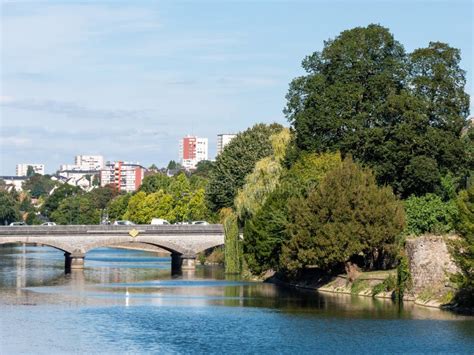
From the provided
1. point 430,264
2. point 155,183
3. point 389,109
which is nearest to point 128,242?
point 389,109

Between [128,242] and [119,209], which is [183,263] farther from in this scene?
[119,209]

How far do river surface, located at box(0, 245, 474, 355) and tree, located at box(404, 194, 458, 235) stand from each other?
9.13m

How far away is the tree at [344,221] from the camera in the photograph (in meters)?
74.4

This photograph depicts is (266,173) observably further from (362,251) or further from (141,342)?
(141,342)

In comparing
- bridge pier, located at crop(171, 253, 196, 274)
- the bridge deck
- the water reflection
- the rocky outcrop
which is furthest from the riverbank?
the bridge deck

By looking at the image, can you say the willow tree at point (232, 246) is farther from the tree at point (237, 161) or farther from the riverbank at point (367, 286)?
the tree at point (237, 161)

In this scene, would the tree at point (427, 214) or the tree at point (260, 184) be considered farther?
→ the tree at point (260, 184)

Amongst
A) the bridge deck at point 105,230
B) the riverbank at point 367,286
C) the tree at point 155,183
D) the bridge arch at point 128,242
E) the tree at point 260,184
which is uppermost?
the tree at point 155,183

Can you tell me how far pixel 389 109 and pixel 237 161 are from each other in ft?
117

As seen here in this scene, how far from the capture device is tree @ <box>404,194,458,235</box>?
79.4 metres

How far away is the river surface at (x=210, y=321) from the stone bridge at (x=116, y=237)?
1581 centimetres

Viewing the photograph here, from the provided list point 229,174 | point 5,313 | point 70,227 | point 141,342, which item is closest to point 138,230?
point 70,227

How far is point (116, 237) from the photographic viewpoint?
108 m

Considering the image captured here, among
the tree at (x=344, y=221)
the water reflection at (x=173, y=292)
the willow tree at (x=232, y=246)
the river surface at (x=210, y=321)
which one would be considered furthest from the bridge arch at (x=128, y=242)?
the tree at (x=344, y=221)
